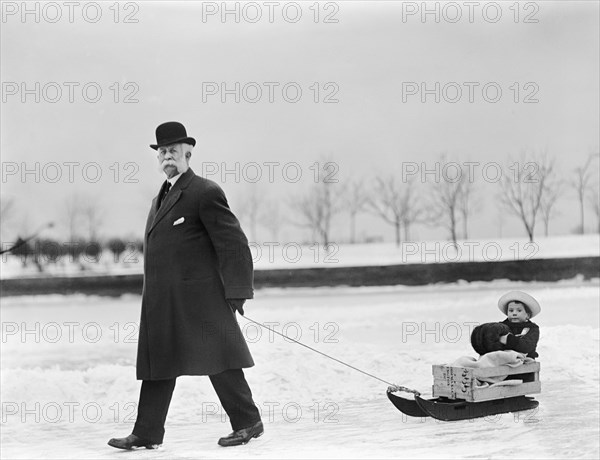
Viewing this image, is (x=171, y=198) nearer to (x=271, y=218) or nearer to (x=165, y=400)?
(x=271, y=218)

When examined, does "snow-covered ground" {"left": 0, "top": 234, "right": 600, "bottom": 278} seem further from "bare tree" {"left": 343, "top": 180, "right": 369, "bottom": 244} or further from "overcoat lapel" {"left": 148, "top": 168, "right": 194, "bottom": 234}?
"overcoat lapel" {"left": 148, "top": 168, "right": 194, "bottom": 234}

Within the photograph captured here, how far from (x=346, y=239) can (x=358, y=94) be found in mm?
676

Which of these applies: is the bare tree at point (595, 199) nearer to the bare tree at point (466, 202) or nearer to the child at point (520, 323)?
the bare tree at point (466, 202)

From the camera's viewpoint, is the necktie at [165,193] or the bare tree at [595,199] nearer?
the necktie at [165,193]

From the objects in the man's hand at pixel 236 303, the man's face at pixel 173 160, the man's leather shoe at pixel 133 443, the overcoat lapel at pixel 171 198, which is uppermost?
the man's face at pixel 173 160

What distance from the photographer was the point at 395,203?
421 cm

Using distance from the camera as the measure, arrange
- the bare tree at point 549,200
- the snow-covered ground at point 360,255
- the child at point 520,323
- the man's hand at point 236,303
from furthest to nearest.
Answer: the bare tree at point 549,200, the snow-covered ground at point 360,255, the child at point 520,323, the man's hand at point 236,303

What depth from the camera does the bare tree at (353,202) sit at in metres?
4.19

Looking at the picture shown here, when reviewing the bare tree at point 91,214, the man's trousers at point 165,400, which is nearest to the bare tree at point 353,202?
the man's trousers at point 165,400

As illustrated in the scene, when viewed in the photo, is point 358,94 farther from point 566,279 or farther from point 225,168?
point 566,279

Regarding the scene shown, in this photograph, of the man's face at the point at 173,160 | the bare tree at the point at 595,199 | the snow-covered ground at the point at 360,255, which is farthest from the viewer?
the bare tree at the point at 595,199

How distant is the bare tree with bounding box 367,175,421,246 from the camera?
420 cm

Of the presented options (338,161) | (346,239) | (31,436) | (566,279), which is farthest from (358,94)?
(31,436)

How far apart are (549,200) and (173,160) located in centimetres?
187
